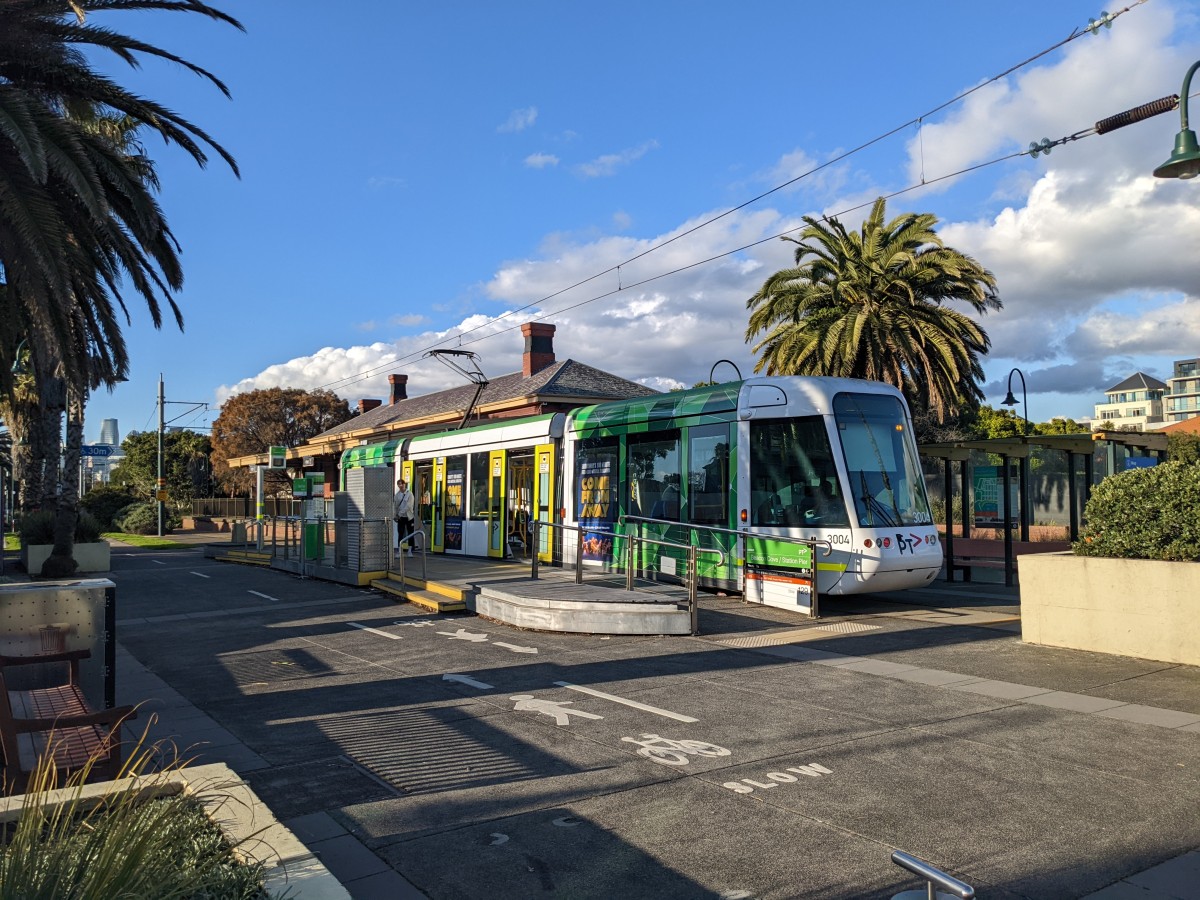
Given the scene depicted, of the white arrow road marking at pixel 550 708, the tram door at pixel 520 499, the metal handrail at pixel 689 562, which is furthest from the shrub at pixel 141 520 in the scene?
the white arrow road marking at pixel 550 708

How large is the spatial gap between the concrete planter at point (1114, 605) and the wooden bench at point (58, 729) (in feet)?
32.5

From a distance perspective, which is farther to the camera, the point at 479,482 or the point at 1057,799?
the point at 479,482

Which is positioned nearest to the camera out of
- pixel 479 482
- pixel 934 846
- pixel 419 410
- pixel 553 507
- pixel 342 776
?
pixel 934 846

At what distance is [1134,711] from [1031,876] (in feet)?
13.8

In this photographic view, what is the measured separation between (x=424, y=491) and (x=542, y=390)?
8.00 m

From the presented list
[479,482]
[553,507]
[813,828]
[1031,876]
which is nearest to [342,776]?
[813,828]

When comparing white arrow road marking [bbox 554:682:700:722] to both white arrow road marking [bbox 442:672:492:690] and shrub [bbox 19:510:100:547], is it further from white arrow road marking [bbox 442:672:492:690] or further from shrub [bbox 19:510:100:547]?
shrub [bbox 19:510:100:547]

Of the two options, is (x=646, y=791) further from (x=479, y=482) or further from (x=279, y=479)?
(x=279, y=479)

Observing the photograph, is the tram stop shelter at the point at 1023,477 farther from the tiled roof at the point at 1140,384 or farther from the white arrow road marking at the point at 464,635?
the tiled roof at the point at 1140,384

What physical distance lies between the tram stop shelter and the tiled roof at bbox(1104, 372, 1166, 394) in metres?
159

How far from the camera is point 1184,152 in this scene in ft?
31.0

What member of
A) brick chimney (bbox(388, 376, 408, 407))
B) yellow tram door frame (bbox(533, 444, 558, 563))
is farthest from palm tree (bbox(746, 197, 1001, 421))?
brick chimney (bbox(388, 376, 408, 407))

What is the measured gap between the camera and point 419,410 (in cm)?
4506

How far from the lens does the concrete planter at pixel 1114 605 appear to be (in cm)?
1005
